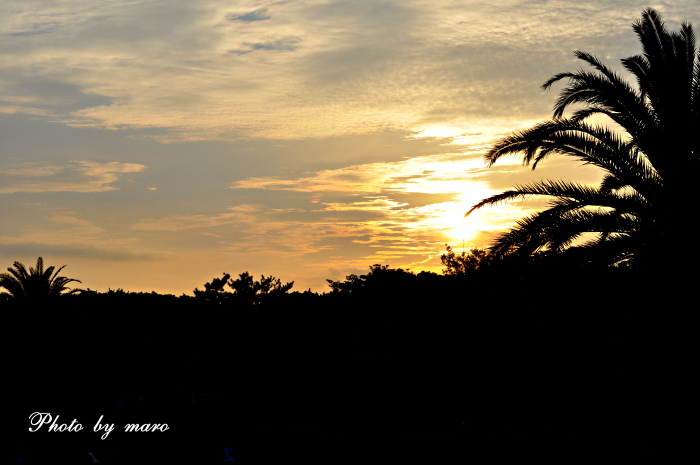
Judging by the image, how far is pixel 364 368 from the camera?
1509 centimetres

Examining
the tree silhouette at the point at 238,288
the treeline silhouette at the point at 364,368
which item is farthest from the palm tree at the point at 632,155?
the tree silhouette at the point at 238,288

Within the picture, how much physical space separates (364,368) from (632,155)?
742 centimetres

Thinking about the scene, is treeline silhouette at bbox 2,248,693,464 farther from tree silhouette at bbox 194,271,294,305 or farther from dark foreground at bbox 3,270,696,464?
tree silhouette at bbox 194,271,294,305

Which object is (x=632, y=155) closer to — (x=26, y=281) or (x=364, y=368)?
(x=364, y=368)

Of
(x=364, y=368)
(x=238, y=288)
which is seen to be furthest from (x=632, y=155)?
(x=238, y=288)

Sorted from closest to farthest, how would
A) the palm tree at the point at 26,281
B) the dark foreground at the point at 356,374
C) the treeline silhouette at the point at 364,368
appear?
the dark foreground at the point at 356,374 → the treeline silhouette at the point at 364,368 → the palm tree at the point at 26,281

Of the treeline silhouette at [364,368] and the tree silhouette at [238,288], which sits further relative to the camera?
the tree silhouette at [238,288]

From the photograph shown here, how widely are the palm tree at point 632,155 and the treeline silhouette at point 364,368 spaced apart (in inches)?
32.6

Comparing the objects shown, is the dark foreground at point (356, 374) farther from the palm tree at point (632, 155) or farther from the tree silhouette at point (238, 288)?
the tree silhouette at point (238, 288)

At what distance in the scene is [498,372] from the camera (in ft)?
47.5

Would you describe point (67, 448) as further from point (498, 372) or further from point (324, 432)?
point (498, 372)

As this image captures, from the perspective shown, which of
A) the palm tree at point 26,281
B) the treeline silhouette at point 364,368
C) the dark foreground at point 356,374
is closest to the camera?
the dark foreground at point 356,374

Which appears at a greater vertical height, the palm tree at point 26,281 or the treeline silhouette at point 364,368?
the palm tree at point 26,281

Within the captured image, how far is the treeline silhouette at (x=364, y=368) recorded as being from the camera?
12289 mm
